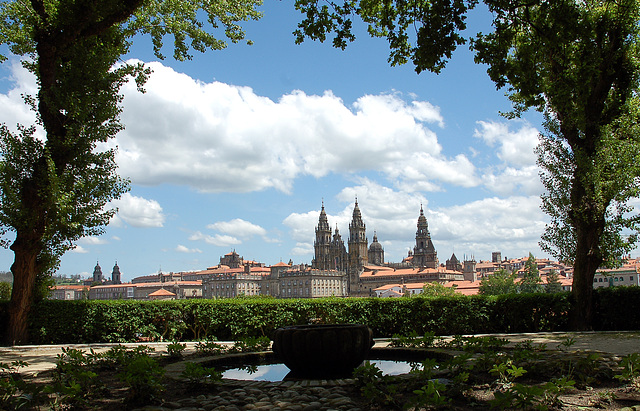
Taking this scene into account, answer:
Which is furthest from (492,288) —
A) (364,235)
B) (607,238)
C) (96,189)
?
(96,189)

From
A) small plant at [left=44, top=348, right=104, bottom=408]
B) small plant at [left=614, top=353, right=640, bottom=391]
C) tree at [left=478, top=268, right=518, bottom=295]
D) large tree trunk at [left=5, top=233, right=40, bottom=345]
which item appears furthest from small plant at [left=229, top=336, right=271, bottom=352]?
tree at [left=478, top=268, right=518, bottom=295]

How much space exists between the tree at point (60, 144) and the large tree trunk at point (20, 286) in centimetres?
2

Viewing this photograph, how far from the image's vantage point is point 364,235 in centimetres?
16000

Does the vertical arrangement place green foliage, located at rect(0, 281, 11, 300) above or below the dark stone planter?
above

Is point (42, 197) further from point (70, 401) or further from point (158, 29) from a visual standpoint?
point (70, 401)

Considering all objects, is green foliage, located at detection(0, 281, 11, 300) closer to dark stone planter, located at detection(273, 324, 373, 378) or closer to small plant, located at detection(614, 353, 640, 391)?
dark stone planter, located at detection(273, 324, 373, 378)

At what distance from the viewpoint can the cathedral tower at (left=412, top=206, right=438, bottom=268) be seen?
15350 centimetres

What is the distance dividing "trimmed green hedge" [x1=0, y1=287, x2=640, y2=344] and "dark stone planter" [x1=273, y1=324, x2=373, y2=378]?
681 cm

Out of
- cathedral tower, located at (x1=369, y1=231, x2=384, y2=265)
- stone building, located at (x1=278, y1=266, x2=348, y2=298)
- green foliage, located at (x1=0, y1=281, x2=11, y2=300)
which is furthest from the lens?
cathedral tower, located at (x1=369, y1=231, x2=384, y2=265)

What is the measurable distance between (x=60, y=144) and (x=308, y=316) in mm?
7604

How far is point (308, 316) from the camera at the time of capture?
1392cm

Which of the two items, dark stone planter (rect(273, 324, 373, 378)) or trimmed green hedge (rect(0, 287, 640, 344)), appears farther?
trimmed green hedge (rect(0, 287, 640, 344))

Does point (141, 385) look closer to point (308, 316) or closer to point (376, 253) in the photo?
point (308, 316)

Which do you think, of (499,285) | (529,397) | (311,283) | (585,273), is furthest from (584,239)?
(311,283)
